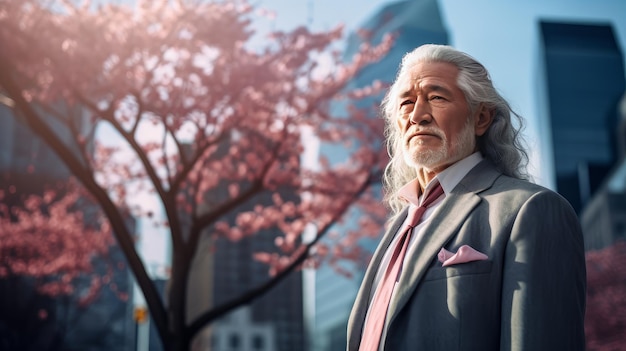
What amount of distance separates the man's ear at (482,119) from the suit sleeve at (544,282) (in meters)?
0.46

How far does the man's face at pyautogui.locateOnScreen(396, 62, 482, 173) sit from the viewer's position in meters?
2.35

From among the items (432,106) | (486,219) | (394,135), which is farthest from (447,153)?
(394,135)

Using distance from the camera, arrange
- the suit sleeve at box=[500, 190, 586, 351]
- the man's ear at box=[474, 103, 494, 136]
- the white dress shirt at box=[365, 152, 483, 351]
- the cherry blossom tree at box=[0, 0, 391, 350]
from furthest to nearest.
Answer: the cherry blossom tree at box=[0, 0, 391, 350] → the man's ear at box=[474, 103, 494, 136] → the white dress shirt at box=[365, 152, 483, 351] → the suit sleeve at box=[500, 190, 586, 351]

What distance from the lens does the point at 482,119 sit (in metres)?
2.44

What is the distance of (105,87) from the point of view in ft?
32.7

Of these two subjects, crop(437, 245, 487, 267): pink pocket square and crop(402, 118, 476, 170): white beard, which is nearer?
crop(437, 245, 487, 267): pink pocket square

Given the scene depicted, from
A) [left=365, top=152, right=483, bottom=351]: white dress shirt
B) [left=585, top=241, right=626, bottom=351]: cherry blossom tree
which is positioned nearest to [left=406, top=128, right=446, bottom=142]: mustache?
[left=365, top=152, right=483, bottom=351]: white dress shirt

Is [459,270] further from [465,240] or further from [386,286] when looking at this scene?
[386,286]

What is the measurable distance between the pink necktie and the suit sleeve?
0.37 meters

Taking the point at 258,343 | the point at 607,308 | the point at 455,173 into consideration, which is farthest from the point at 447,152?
the point at 258,343

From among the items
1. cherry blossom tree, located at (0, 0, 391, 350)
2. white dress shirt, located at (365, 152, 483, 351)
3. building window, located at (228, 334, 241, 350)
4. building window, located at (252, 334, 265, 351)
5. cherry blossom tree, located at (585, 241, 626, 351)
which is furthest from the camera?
building window, located at (252, 334, 265, 351)

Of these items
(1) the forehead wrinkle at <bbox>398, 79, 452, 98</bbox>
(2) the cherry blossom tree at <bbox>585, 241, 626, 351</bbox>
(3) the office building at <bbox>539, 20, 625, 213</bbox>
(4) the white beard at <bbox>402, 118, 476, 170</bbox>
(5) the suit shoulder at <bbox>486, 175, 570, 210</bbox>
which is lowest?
Answer: (2) the cherry blossom tree at <bbox>585, 241, 626, 351</bbox>

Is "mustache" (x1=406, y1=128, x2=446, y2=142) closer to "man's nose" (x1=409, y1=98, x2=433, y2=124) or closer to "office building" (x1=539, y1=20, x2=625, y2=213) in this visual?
"man's nose" (x1=409, y1=98, x2=433, y2=124)

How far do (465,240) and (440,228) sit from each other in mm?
99
